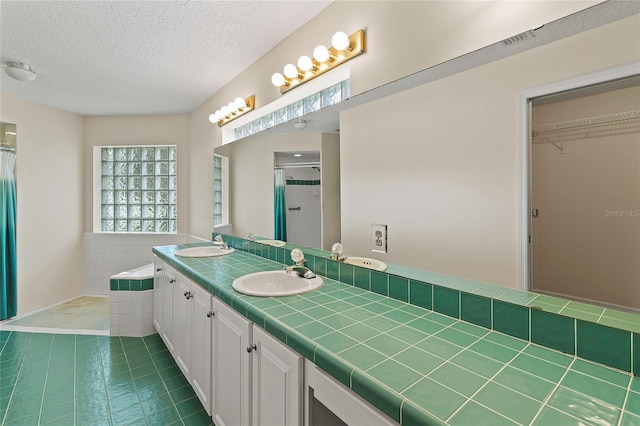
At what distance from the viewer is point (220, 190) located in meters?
2.96

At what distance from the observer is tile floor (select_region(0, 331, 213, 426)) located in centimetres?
175

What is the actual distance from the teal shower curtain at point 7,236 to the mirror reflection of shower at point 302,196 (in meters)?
3.01

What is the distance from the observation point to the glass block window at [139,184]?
4.11 meters

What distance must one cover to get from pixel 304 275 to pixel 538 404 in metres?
1.10

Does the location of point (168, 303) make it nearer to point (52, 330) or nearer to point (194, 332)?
point (194, 332)

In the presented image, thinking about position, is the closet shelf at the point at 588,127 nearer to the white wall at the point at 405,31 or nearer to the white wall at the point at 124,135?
the white wall at the point at 405,31

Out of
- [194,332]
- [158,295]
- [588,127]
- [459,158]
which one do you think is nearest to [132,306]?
[158,295]

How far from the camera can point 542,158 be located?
93 cm

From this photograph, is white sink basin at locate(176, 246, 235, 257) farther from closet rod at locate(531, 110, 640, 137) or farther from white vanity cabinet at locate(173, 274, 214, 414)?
closet rod at locate(531, 110, 640, 137)

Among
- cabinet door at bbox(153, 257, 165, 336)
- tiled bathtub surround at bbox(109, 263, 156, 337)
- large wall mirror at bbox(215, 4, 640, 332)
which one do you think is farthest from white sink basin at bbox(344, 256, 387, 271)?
tiled bathtub surround at bbox(109, 263, 156, 337)

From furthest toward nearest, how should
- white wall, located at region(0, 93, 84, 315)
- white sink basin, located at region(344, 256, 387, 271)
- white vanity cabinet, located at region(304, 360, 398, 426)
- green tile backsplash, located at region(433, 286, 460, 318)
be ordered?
white wall, located at region(0, 93, 84, 315)
white sink basin, located at region(344, 256, 387, 271)
green tile backsplash, located at region(433, 286, 460, 318)
white vanity cabinet, located at region(304, 360, 398, 426)

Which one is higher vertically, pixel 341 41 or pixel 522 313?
pixel 341 41

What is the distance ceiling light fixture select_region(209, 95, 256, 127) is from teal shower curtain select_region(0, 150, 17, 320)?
87.7 inches

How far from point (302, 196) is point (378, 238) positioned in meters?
0.69
